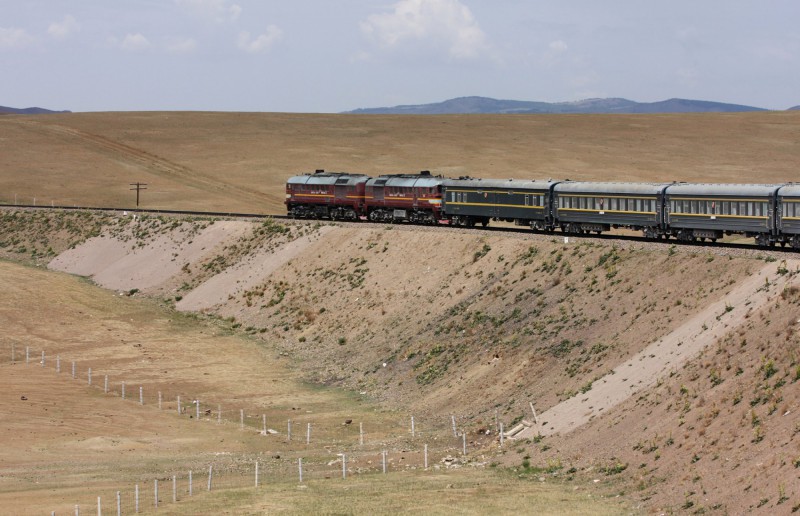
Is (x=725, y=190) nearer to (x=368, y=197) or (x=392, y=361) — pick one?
(x=392, y=361)

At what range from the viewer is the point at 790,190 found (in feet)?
167

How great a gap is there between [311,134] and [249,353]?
4327 inches

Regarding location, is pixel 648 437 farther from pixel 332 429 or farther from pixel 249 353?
pixel 249 353

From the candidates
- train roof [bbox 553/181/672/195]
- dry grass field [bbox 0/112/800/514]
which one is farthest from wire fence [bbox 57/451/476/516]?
train roof [bbox 553/181/672/195]

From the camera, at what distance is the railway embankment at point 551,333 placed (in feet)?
106

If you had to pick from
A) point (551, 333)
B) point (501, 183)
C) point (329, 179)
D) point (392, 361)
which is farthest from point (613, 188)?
point (329, 179)

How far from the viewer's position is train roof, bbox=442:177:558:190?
216 ft

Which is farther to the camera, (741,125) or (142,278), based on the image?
(741,125)

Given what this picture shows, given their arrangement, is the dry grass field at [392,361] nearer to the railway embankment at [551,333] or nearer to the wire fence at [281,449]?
the railway embankment at [551,333]

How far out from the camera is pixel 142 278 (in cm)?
8175

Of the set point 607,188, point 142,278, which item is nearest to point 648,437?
point 607,188

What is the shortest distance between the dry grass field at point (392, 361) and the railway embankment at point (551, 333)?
120mm

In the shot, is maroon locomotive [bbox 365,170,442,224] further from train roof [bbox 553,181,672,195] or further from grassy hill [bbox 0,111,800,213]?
grassy hill [bbox 0,111,800,213]

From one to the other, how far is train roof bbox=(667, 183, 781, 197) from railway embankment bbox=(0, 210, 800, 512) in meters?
4.51
